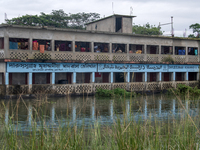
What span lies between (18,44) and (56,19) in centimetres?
2159

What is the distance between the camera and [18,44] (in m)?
19.0

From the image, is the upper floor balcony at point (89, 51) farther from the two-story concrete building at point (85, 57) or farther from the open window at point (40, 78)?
the open window at point (40, 78)

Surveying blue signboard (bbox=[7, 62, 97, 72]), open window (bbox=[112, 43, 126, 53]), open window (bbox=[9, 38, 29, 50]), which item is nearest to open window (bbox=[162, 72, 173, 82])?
open window (bbox=[112, 43, 126, 53])

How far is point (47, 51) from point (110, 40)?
5.40 meters

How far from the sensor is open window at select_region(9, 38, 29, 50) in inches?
725

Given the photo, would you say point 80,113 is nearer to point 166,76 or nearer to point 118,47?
point 118,47

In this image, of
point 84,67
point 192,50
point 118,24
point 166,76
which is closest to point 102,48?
point 118,24

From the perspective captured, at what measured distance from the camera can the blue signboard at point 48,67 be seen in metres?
17.6

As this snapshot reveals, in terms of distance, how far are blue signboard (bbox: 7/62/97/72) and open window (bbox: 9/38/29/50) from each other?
153cm

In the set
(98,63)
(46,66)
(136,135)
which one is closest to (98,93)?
(98,63)

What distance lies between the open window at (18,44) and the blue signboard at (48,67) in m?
1.53

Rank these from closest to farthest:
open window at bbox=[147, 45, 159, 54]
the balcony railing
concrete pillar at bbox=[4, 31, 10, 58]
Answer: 1. concrete pillar at bbox=[4, 31, 10, 58]
2. the balcony railing
3. open window at bbox=[147, 45, 159, 54]

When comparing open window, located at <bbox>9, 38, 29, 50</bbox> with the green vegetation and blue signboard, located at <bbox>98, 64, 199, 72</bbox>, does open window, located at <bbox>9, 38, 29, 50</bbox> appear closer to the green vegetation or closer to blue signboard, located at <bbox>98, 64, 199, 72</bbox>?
blue signboard, located at <bbox>98, 64, 199, 72</bbox>

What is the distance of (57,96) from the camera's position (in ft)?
62.7
